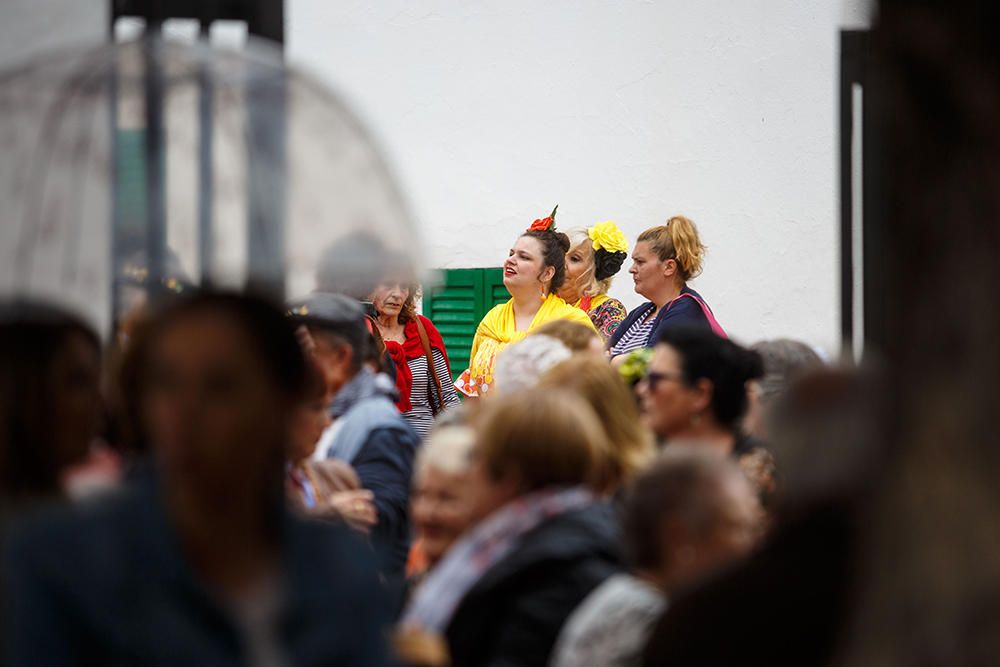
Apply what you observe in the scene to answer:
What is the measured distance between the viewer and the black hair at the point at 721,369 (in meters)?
4.90

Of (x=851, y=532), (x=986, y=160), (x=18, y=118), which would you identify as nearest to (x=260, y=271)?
(x=18, y=118)

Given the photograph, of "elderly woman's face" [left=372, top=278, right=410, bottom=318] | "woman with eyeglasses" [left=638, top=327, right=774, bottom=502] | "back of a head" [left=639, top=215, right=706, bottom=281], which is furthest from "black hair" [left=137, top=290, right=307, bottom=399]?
"elderly woman's face" [left=372, top=278, right=410, bottom=318]

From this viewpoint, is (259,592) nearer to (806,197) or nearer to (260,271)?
(260,271)

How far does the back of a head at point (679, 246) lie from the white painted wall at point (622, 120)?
9.25 feet

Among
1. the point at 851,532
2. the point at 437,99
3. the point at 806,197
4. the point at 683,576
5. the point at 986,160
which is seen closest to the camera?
the point at 986,160

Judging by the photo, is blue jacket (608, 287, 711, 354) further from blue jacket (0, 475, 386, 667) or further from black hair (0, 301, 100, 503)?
blue jacket (0, 475, 386, 667)

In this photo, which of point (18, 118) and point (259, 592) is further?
point (18, 118)

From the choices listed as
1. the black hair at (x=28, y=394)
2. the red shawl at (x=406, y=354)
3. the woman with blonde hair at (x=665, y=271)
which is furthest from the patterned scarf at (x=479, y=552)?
the red shawl at (x=406, y=354)

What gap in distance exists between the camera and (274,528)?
2.19 metres

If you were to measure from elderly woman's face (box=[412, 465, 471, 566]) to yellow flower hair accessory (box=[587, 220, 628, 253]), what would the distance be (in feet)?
18.5

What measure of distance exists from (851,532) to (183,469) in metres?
1.07

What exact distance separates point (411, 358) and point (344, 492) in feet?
14.1

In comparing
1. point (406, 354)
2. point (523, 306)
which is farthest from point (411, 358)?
point (523, 306)

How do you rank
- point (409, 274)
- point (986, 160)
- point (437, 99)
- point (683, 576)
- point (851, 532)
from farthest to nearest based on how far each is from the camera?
point (437, 99), point (683, 576), point (409, 274), point (851, 532), point (986, 160)
